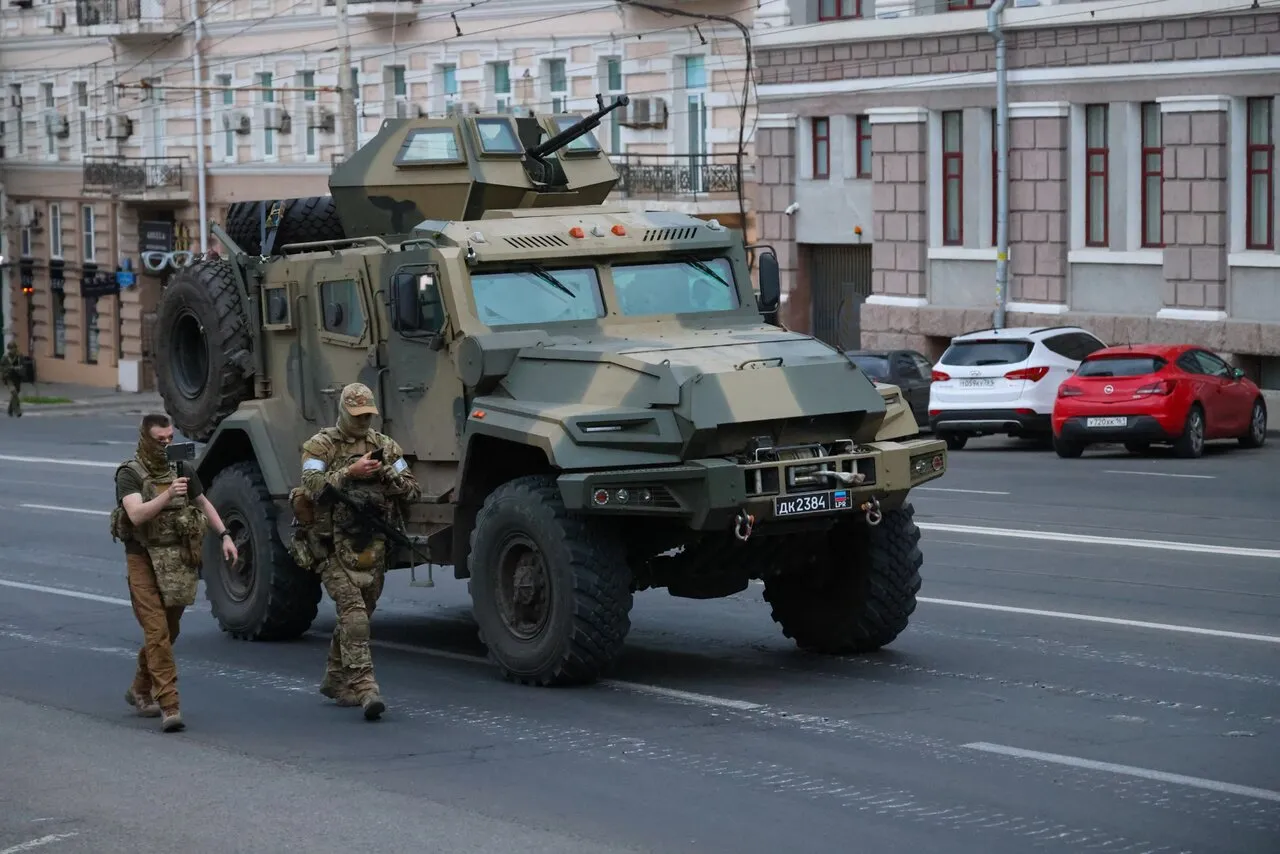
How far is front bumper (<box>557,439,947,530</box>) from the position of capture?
11766 mm

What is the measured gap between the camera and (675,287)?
1392 centimetres

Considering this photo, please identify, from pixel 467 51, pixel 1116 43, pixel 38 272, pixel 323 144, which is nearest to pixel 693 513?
pixel 1116 43

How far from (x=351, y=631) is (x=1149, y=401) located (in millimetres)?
17948

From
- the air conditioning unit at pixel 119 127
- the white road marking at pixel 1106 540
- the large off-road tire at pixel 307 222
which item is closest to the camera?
the large off-road tire at pixel 307 222

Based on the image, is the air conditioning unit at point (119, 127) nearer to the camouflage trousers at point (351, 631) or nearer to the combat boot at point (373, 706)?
the camouflage trousers at point (351, 631)

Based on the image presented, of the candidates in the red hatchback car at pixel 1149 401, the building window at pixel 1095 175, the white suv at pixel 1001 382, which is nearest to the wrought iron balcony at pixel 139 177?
the building window at pixel 1095 175

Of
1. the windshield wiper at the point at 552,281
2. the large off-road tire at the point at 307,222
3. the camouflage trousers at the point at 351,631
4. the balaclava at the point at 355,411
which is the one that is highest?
the large off-road tire at the point at 307,222

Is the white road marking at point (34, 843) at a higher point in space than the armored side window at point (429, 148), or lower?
lower

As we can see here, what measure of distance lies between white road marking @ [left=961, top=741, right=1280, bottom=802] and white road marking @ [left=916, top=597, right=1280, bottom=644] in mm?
3613

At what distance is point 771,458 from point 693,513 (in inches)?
21.9

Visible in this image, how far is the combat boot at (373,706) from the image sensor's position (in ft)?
37.8

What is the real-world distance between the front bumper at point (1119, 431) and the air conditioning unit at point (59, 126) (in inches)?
1503

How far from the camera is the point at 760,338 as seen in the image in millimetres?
13039

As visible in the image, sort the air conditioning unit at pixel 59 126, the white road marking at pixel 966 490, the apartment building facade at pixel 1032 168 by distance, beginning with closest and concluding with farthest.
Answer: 1. the white road marking at pixel 966 490
2. the apartment building facade at pixel 1032 168
3. the air conditioning unit at pixel 59 126
